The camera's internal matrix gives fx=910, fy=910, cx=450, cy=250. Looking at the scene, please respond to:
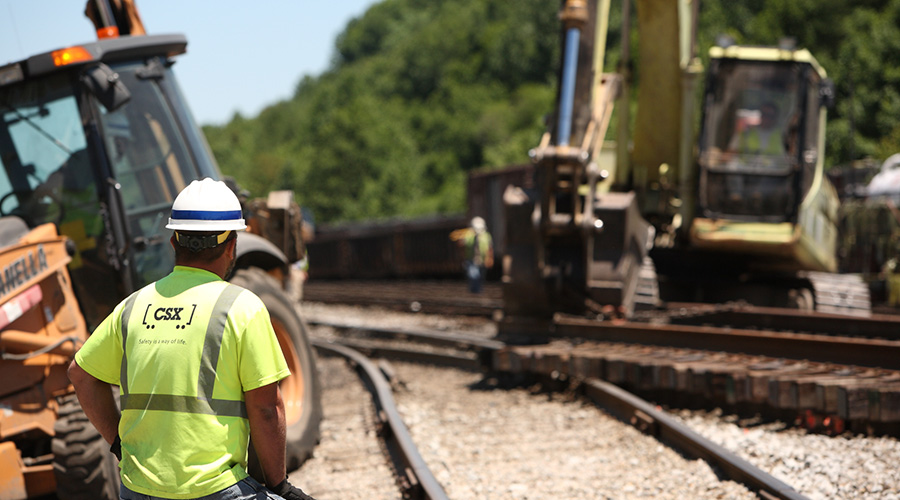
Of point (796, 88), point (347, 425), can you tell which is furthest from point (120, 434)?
point (796, 88)

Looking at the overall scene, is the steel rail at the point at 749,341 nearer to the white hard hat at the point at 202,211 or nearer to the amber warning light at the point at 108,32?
the amber warning light at the point at 108,32

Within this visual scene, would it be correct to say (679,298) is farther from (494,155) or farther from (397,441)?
(494,155)

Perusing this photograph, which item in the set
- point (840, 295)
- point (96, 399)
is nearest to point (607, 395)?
point (840, 295)

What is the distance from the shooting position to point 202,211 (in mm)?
2887

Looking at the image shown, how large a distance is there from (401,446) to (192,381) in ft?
12.7

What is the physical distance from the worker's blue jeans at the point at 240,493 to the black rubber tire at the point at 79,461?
2360 millimetres

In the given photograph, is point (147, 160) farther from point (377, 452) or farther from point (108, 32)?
point (377, 452)

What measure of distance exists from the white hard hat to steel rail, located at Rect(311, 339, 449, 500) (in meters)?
2.81

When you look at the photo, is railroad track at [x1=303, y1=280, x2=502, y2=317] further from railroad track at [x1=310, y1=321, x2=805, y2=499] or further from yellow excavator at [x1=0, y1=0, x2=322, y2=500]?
yellow excavator at [x1=0, y1=0, x2=322, y2=500]

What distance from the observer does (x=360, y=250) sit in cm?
3225

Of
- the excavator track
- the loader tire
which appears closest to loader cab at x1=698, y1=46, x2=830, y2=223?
the excavator track

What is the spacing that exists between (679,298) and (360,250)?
65.9 ft

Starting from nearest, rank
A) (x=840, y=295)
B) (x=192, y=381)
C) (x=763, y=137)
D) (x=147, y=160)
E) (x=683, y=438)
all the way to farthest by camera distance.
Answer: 1. (x=192, y=381)
2. (x=147, y=160)
3. (x=683, y=438)
4. (x=763, y=137)
5. (x=840, y=295)

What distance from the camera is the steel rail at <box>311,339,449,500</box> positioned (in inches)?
218
